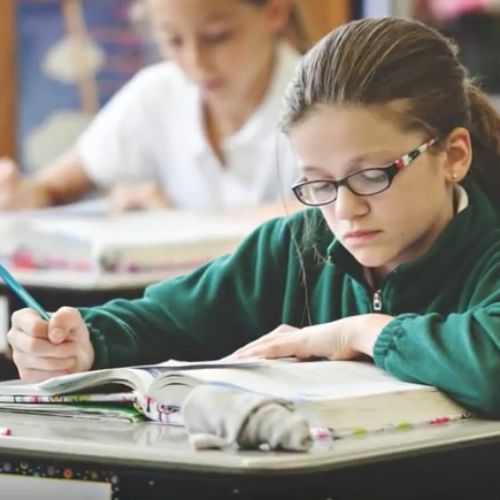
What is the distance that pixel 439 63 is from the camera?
161 cm

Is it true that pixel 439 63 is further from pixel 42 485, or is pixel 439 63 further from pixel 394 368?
pixel 42 485

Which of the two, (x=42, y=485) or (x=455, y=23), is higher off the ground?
(x=455, y=23)

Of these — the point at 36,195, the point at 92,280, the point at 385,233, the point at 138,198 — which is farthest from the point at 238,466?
the point at 36,195

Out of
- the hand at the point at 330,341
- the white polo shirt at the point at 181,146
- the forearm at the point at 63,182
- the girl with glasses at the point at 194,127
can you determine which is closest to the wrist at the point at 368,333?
the hand at the point at 330,341

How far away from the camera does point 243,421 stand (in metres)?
1.29

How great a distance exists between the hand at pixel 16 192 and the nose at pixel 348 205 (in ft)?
6.07

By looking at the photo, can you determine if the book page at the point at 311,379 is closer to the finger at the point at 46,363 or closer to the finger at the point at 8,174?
the finger at the point at 46,363

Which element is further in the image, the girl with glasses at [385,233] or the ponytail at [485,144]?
the ponytail at [485,144]

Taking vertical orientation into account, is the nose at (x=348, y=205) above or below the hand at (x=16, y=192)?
above

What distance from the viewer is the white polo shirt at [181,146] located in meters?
3.26

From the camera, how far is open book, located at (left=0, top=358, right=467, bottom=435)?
1378 millimetres

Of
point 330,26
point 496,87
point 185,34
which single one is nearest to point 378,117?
point 185,34

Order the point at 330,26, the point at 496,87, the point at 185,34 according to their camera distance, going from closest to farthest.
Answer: the point at 185,34
the point at 330,26
the point at 496,87

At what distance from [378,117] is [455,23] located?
308 cm
